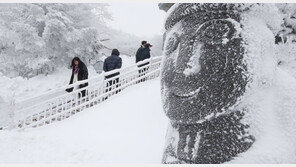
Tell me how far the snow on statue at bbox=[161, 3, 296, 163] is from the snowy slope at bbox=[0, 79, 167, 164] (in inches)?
88.1

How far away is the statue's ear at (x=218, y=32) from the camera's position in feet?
6.62

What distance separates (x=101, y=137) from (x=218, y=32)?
412cm

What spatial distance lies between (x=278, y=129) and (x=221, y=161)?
1.61 feet

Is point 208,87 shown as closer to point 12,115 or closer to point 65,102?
point 12,115

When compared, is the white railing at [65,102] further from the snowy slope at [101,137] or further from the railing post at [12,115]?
the snowy slope at [101,137]

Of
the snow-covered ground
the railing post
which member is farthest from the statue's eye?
the snow-covered ground

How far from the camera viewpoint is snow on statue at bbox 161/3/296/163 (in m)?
1.97

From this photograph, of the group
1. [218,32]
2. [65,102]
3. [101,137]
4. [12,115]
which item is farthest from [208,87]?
[65,102]

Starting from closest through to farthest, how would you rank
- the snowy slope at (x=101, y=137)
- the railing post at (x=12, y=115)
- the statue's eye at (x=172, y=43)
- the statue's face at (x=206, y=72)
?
the statue's face at (x=206, y=72)
the statue's eye at (x=172, y=43)
the snowy slope at (x=101, y=137)
the railing post at (x=12, y=115)

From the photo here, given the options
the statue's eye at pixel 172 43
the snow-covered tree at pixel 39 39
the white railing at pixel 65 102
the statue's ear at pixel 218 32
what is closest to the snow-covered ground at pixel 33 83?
the snow-covered tree at pixel 39 39

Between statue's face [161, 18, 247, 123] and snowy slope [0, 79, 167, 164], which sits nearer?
statue's face [161, 18, 247, 123]

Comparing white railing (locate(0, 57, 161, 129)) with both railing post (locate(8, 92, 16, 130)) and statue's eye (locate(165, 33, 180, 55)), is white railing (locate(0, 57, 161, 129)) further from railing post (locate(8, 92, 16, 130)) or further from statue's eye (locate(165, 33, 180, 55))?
statue's eye (locate(165, 33, 180, 55))

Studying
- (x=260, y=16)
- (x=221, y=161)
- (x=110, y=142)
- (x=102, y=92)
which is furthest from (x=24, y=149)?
(x=260, y=16)

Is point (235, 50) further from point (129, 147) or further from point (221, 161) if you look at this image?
point (129, 147)
